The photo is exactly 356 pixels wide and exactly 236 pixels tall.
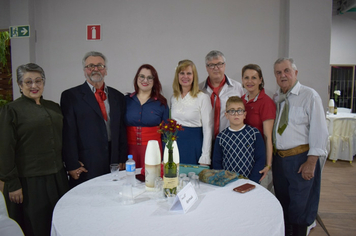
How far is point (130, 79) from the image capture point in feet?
12.3

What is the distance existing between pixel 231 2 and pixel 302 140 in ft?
6.73

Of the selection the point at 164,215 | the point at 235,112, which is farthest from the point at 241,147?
the point at 164,215

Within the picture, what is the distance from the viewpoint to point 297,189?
7.56 ft

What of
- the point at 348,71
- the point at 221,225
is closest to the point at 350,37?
the point at 348,71

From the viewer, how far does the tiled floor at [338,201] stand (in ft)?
9.31

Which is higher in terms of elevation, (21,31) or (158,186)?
(21,31)

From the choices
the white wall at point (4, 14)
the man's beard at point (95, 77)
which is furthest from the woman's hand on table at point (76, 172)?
the white wall at point (4, 14)

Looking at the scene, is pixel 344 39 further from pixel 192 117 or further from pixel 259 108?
pixel 192 117

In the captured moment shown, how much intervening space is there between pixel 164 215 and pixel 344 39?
8.86m

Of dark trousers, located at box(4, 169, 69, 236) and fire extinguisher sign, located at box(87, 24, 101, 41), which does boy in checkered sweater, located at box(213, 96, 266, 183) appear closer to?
dark trousers, located at box(4, 169, 69, 236)

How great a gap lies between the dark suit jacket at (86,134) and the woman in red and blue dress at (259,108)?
4.07ft

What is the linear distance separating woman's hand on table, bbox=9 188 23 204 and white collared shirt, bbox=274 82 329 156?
7.00 ft

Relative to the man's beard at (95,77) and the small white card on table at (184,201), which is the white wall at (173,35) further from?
the small white card on table at (184,201)

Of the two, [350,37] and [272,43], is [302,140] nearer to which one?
[272,43]
